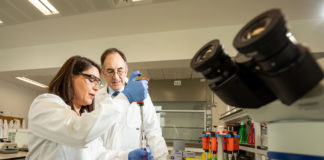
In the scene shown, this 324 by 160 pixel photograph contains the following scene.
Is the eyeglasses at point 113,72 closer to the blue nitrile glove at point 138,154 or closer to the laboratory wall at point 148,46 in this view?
the blue nitrile glove at point 138,154

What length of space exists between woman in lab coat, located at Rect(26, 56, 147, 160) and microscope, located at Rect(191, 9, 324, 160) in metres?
0.49

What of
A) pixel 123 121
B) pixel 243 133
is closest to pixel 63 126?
pixel 123 121

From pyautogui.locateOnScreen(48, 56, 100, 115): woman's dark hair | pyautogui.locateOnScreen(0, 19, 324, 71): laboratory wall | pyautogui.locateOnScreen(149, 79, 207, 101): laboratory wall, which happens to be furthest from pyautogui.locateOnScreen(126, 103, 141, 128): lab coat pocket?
pyautogui.locateOnScreen(149, 79, 207, 101): laboratory wall

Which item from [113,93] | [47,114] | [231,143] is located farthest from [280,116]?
[113,93]

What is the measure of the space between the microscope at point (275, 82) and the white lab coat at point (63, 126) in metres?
0.48

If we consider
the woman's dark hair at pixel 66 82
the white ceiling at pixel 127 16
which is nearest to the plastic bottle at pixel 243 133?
the white ceiling at pixel 127 16

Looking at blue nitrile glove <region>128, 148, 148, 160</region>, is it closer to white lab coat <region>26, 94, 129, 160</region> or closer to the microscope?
white lab coat <region>26, 94, 129, 160</region>

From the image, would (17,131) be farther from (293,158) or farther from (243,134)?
(293,158)

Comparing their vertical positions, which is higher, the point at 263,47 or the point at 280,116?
the point at 263,47

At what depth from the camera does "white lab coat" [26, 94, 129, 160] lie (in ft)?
2.61

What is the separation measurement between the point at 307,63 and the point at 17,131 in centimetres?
390

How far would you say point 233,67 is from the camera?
487 millimetres

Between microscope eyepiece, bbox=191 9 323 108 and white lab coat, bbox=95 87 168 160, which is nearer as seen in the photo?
microscope eyepiece, bbox=191 9 323 108

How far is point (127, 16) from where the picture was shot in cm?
252
